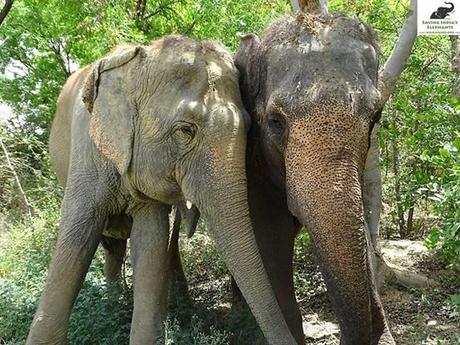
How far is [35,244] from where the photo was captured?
26.5 feet

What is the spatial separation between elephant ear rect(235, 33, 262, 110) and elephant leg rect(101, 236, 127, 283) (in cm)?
238

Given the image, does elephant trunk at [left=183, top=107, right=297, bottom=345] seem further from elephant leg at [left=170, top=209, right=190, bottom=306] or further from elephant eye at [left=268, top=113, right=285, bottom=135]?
elephant leg at [left=170, top=209, right=190, bottom=306]

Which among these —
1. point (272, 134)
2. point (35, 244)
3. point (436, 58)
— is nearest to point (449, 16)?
point (436, 58)

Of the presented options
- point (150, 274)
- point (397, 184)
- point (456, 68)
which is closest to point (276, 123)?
point (150, 274)

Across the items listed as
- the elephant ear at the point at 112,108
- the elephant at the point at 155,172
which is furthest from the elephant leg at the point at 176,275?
the elephant ear at the point at 112,108

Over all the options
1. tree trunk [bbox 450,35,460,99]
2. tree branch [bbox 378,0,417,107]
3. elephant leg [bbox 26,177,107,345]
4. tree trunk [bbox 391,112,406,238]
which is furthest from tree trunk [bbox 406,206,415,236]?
elephant leg [bbox 26,177,107,345]

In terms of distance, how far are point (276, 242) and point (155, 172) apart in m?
1.08

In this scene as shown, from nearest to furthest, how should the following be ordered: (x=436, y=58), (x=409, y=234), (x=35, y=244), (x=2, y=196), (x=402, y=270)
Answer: (x=402, y=270), (x=35, y=244), (x=436, y=58), (x=409, y=234), (x=2, y=196)

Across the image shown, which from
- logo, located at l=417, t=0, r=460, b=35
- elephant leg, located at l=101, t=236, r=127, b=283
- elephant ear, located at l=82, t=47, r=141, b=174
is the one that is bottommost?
elephant leg, located at l=101, t=236, r=127, b=283

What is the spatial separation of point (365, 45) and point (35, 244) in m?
5.31

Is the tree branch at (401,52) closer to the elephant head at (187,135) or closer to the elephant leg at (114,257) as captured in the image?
the elephant head at (187,135)

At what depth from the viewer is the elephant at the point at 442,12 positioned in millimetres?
6080

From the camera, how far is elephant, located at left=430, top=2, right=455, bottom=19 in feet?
19.9

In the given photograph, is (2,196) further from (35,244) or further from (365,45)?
(365,45)
